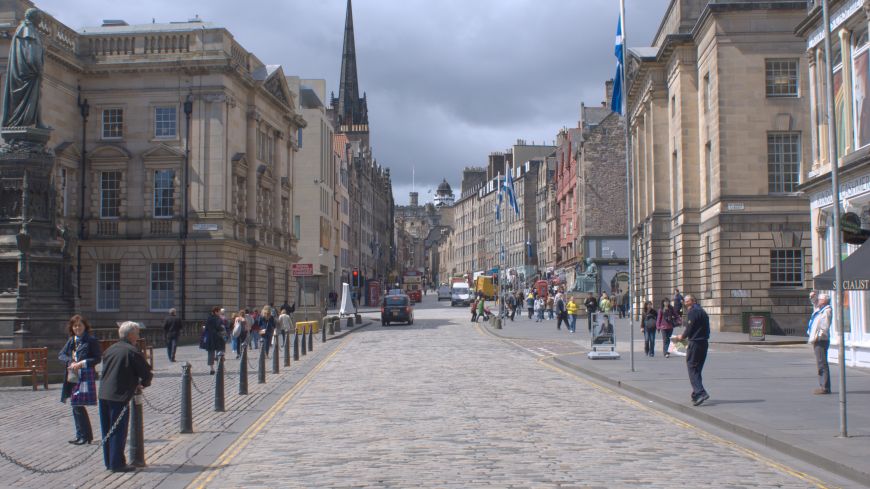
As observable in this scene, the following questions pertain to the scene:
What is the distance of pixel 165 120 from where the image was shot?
46969 millimetres

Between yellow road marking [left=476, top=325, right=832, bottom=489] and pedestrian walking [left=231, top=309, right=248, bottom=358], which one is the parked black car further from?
yellow road marking [left=476, top=325, right=832, bottom=489]

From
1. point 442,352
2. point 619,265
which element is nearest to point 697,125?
point 442,352

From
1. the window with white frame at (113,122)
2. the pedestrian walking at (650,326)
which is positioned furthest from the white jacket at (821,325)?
the window with white frame at (113,122)

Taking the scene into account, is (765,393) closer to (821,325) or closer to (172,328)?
(821,325)

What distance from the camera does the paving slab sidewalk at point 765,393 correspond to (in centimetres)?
1116

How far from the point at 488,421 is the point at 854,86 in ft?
49.9

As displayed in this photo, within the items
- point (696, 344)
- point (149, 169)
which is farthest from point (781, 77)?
point (696, 344)

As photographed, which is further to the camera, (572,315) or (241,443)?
(572,315)

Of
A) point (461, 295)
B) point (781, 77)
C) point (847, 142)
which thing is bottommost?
point (461, 295)

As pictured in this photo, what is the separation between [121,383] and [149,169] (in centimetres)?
3806

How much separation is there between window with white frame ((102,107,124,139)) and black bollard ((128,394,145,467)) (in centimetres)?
3947

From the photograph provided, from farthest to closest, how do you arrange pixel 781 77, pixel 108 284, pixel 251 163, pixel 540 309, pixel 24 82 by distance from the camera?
pixel 540 309 < pixel 251 163 < pixel 108 284 < pixel 781 77 < pixel 24 82

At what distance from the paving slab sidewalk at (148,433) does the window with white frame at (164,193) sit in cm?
2484

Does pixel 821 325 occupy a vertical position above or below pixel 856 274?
below
